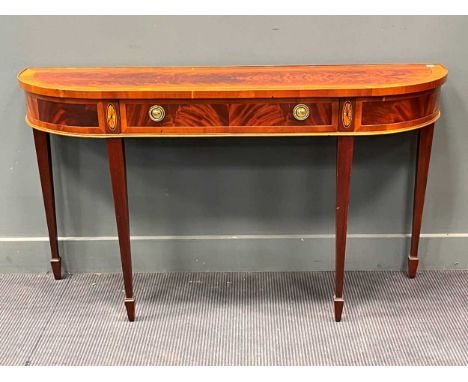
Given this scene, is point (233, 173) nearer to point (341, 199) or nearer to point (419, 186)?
point (341, 199)

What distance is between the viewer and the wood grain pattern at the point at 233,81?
1954 mm

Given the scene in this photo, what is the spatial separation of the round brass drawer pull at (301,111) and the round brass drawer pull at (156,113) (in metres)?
0.40

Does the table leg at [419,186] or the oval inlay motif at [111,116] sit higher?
the oval inlay motif at [111,116]

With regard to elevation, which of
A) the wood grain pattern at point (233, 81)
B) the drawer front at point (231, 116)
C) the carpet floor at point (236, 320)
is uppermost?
the wood grain pattern at point (233, 81)

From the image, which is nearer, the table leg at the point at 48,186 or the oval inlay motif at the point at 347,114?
the oval inlay motif at the point at 347,114

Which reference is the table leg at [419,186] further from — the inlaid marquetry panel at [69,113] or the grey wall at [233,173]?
the inlaid marquetry panel at [69,113]

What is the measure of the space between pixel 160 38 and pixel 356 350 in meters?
1.27

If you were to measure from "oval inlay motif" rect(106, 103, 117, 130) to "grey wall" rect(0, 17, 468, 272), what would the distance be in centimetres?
44

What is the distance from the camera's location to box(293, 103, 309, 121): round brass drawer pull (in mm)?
1977

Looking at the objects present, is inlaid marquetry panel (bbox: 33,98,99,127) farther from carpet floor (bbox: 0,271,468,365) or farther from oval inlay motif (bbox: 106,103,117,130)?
carpet floor (bbox: 0,271,468,365)

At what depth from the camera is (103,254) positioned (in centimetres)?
264

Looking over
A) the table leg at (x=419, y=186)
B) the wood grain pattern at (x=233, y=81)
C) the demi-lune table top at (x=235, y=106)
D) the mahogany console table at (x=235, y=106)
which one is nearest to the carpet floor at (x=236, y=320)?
the table leg at (x=419, y=186)

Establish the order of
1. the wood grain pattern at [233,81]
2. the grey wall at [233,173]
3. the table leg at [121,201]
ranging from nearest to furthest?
the wood grain pattern at [233,81] → the table leg at [121,201] → the grey wall at [233,173]
